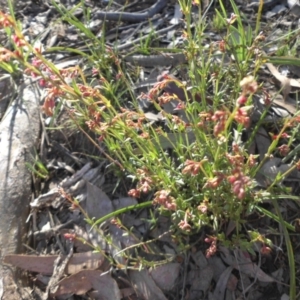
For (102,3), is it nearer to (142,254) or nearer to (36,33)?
(36,33)

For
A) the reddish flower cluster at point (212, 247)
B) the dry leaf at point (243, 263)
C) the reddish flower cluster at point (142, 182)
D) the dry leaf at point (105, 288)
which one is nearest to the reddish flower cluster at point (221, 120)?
the reddish flower cluster at point (142, 182)

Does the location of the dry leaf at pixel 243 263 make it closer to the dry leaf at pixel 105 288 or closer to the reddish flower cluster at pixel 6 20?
the dry leaf at pixel 105 288

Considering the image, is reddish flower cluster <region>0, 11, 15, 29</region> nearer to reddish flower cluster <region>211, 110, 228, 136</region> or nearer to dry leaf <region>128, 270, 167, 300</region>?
reddish flower cluster <region>211, 110, 228, 136</region>

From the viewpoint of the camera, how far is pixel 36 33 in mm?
3316

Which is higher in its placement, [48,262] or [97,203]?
[97,203]

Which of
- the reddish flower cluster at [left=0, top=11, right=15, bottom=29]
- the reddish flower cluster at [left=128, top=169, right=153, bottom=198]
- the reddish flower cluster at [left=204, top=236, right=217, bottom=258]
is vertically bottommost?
the reddish flower cluster at [left=204, top=236, right=217, bottom=258]

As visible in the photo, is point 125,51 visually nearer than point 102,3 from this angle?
Yes

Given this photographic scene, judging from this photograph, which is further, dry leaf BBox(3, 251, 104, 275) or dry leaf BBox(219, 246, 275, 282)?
dry leaf BBox(3, 251, 104, 275)

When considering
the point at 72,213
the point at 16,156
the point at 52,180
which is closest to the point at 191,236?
the point at 72,213

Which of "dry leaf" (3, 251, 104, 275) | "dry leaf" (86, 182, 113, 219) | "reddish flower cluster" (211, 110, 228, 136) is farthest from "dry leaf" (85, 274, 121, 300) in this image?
"reddish flower cluster" (211, 110, 228, 136)

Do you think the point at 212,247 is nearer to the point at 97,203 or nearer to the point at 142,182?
the point at 142,182

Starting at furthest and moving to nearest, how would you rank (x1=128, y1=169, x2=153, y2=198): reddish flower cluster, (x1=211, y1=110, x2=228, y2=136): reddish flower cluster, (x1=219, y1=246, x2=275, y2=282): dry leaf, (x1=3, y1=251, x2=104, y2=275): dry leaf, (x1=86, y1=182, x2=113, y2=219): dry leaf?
(x1=86, y1=182, x2=113, y2=219): dry leaf < (x1=3, y1=251, x2=104, y2=275): dry leaf < (x1=219, y1=246, x2=275, y2=282): dry leaf < (x1=128, y1=169, x2=153, y2=198): reddish flower cluster < (x1=211, y1=110, x2=228, y2=136): reddish flower cluster

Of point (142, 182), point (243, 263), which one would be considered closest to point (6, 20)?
point (142, 182)

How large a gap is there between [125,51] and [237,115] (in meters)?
1.74
